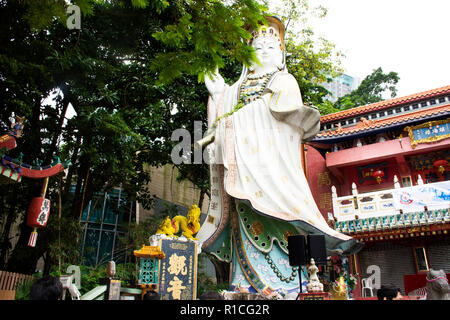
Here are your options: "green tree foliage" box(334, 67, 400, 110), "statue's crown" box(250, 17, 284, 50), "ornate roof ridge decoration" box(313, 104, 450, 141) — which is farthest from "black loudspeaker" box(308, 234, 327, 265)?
"green tree foliage" box(334, 67, 400, 110)

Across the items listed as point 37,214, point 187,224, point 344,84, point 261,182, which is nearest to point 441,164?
point 261,182

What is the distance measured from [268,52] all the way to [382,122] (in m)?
4.32

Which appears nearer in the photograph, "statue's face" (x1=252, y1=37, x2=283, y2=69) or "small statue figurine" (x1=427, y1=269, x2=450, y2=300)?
"small statue figurine" (x1=427, y1=269, x2=450, y2=300)

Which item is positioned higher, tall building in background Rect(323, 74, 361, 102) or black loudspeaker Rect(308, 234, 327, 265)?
tall building in background Rect(323, 74, 361, 102)

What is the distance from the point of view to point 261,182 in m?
7.03

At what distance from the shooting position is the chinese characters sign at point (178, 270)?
5.86 meters

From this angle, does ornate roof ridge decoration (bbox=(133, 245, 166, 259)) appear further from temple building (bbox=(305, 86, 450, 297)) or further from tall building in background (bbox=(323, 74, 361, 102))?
tall building in background (bbox=(323, 74, 361, 102))

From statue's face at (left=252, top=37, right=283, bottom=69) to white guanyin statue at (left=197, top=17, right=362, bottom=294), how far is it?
2 centimetres

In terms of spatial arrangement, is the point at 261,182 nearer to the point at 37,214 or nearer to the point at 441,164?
the point at 37,214

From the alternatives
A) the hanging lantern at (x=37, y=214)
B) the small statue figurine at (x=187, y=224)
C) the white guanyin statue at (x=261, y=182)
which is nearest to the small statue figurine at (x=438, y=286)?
the white guanyin statue at (x=261, y=182)

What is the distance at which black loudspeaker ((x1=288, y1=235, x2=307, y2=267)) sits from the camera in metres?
4.80

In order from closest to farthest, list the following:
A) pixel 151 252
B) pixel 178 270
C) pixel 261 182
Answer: pixel 151 252
pixel 178 270
pixel 261 182
